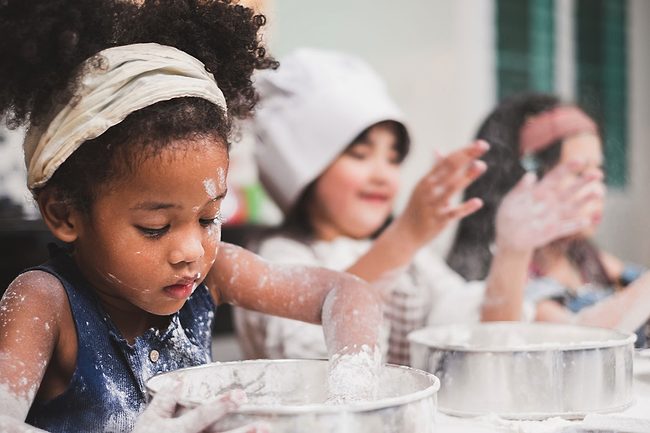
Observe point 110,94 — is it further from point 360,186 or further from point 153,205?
point 360,186

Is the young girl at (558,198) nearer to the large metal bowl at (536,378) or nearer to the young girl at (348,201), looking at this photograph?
the young girl at (348,201)

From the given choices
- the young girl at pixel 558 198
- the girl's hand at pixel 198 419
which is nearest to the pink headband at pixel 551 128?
the young girl at pixel 558 198

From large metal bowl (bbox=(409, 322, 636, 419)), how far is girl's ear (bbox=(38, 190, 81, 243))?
42cm

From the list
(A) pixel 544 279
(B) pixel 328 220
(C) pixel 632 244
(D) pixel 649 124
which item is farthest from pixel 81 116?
(D) pixel 649 124

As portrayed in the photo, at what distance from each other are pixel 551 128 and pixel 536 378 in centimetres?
92

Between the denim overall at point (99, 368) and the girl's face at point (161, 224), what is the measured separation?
39 mm

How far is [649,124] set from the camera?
3.89 m

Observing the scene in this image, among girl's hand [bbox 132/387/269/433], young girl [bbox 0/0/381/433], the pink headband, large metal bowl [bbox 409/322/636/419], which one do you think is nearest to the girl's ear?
young girl [bbox 0/0/381/433]

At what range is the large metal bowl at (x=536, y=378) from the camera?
0.85 m

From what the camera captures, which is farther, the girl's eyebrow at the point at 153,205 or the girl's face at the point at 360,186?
the girl's face at the point at 360,186

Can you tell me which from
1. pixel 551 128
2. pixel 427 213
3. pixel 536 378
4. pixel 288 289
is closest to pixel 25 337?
pixel 288 289

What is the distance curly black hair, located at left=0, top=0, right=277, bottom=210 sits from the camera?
72 centimetres

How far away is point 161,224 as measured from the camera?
748 millimetres

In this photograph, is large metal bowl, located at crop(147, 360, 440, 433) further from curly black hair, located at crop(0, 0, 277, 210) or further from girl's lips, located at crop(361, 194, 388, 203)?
girl's lips, located at crop(361, 194, 388, 203)
